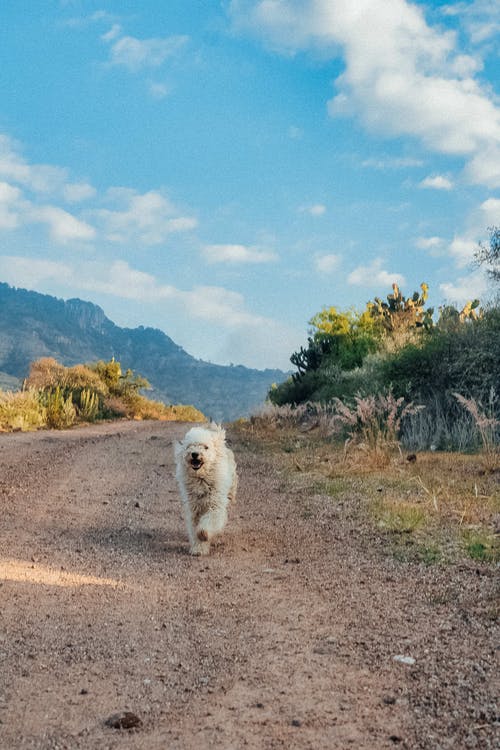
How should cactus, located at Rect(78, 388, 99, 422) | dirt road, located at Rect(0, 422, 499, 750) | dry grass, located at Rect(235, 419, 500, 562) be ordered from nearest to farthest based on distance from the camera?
dirt road, located at Rect(0, 422, 499, 750)
dry grass, located at Rect(235, 419, 500, 562)
cactus, located at Rect(78, 388, 99, 422)

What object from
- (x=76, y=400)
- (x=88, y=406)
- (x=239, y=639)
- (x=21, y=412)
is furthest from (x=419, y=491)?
(x=76, y=400)

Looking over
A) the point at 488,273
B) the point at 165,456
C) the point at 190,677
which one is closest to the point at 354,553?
the point at 190,677

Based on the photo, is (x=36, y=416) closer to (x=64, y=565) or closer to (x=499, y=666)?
(x=64, y=565)

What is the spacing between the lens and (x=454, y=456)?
38.8 feet

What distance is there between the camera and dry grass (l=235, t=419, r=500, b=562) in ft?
21.8

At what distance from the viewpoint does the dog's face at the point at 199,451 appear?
22.7ft

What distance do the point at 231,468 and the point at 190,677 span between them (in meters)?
4.11

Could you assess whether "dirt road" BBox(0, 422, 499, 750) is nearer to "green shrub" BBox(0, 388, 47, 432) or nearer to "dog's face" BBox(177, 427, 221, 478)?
"dog's face" BBox(177, 427, 221, 478)

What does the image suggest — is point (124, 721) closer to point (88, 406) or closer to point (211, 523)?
point (211, 523)

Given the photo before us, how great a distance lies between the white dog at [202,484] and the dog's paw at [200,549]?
1cm

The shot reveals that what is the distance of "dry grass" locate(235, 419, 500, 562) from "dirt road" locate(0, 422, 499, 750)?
0.40 meters

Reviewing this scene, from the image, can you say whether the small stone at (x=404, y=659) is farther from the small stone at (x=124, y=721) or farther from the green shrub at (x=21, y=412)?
the green shrub at (x=21, y=412)

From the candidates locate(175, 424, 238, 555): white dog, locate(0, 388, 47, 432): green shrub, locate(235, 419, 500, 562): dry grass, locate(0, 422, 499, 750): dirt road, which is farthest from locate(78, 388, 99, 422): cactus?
locate(175, 424, 238, 555): white dog

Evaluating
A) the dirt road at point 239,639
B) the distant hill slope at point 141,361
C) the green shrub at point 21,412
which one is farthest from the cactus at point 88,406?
the distant hill slope at point 141,361
